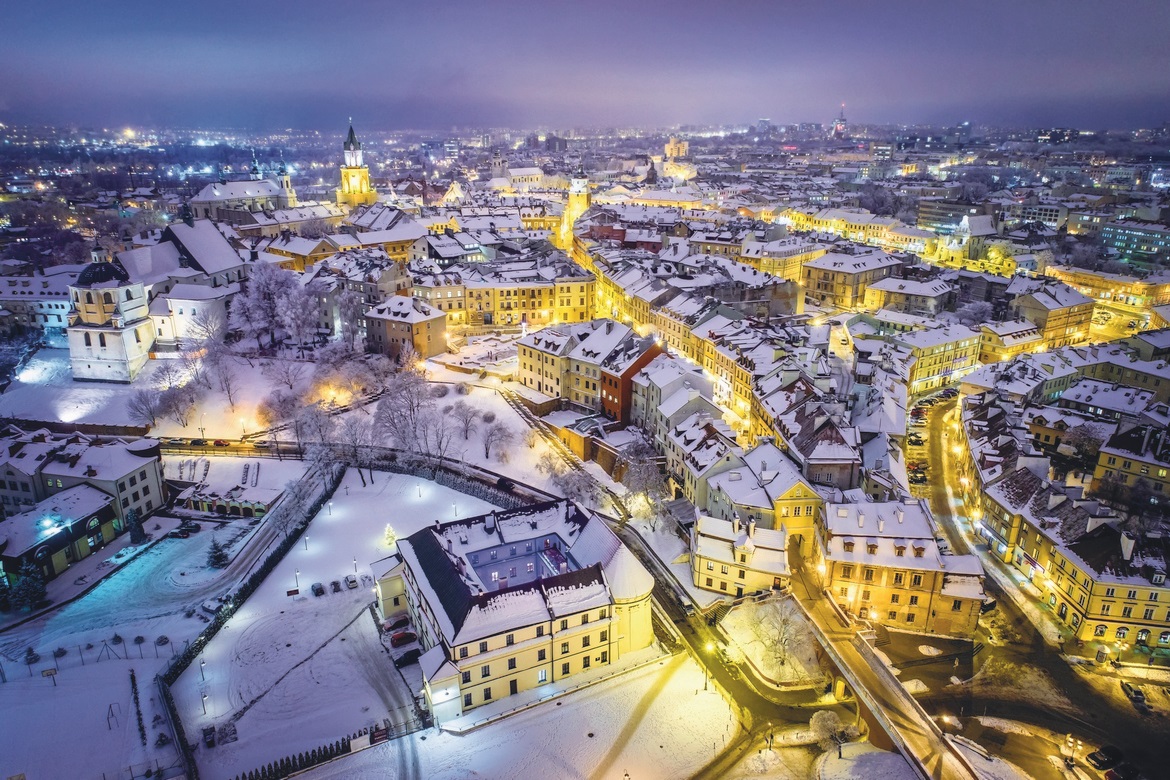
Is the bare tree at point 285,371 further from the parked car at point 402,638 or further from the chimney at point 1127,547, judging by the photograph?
the chimney at point 1127,547

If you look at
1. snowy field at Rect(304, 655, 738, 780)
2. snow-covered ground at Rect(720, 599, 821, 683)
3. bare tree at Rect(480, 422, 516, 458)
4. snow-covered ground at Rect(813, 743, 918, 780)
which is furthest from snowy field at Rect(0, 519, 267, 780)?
snow-covered ground at Rect(813, 743, 918, 780)

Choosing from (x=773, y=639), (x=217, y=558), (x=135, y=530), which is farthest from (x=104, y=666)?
(x=773, y=639)

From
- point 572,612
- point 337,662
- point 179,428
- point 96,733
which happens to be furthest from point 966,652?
point 179,428

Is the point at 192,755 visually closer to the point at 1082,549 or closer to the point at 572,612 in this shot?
the point at 572,612

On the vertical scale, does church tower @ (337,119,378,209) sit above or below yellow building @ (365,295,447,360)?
above

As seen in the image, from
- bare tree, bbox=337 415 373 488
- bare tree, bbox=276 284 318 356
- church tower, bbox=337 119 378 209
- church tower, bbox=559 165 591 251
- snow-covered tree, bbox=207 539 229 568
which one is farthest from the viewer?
church tower, bbox=559 165 591 251

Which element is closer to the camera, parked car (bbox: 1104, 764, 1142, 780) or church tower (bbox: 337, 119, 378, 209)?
parked car (bbox: 1104, 764, 1142, 780)

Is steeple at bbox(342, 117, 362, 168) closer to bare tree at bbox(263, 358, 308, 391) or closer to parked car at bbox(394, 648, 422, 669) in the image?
bare tree at bbox(263, 358, 308, 391)
